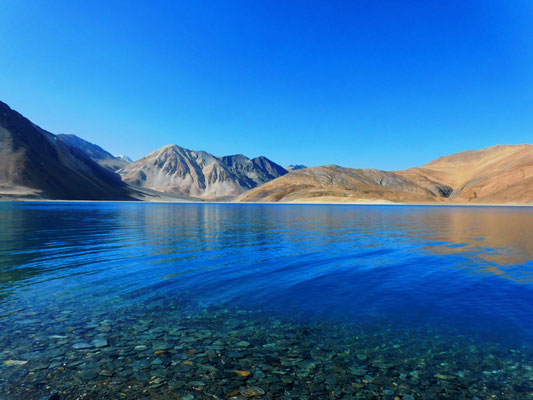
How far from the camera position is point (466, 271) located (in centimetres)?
2064

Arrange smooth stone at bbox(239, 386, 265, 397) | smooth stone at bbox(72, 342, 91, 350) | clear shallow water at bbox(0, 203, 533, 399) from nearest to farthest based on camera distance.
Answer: smooth stone at bbox(239, 386, 265, 397)
clear shallow water at bbox(0, 203, 533, 399)
smooth stone at bbox(72, 342, 91, 350)

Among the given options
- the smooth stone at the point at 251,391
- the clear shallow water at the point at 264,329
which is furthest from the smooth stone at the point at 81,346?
the smooth stone at the point at 251,391

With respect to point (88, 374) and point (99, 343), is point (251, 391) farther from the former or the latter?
point (99, 343)

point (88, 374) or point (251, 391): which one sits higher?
point (88, 374)

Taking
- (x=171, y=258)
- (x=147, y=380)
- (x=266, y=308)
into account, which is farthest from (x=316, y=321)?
(x=171, y=258)

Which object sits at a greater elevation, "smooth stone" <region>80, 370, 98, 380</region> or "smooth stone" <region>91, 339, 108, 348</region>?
"smooth stone" <region>91, 339, 108, 348</region>

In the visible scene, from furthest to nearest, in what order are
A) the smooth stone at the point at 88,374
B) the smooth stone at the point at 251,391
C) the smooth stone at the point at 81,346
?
the smooth stone at the point at 81,346 < the smooth stone at the point at 88,374 < the smooth stone at the point at 251,391

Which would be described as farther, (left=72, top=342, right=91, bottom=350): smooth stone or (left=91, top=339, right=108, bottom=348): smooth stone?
(left=91, top=339, right=108, bottom=348): smooth stone

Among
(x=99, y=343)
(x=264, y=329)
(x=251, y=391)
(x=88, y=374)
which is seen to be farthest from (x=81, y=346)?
(x=264, y=329)

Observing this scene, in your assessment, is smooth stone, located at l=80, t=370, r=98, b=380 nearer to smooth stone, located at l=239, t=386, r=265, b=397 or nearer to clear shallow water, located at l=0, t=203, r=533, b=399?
clear shallow water, located at l=0, t=203, r=533, b=399

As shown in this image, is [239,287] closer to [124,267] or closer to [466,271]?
[124,267]

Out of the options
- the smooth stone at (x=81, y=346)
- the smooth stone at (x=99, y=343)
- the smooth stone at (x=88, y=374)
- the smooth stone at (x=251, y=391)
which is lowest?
the smooth stone at (x=251, y=391)

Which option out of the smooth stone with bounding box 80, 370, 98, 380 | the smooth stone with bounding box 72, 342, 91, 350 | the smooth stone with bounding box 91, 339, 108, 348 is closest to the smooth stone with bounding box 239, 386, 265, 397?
the smooth stone with bounding box 80, 370, 98, 380

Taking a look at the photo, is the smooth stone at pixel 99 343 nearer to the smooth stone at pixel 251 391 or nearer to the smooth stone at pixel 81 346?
the smooth stone at pixel 81 346
